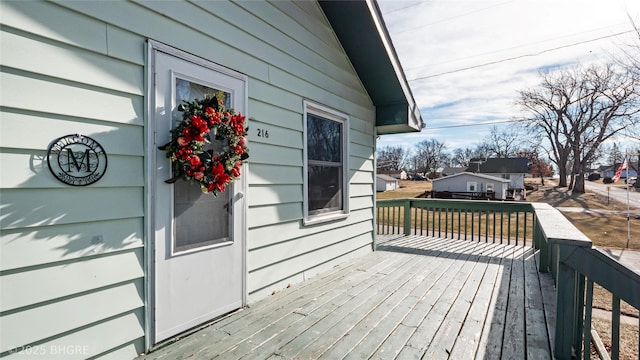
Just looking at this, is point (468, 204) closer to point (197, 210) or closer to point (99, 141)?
point (197, 210)

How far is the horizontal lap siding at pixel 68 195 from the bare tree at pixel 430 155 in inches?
2496

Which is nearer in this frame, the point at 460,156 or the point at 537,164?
the point at 537,164

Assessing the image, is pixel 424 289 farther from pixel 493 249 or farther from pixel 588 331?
pixel 493 249

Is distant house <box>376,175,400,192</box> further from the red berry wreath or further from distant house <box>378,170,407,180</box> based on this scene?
the red berry wreath

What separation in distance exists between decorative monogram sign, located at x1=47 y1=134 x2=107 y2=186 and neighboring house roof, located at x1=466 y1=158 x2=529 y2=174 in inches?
1563

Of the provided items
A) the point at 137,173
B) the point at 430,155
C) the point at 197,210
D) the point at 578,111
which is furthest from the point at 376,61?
the point at 430,155

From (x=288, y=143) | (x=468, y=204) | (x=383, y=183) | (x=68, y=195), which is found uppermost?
→ (x=288, y=143)

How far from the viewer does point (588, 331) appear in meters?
1.81

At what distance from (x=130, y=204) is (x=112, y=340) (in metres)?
0.81

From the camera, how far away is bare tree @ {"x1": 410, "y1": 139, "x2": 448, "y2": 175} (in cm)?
6191

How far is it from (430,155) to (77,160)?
214 feet

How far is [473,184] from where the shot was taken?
2708cm

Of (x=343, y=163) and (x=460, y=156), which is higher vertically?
(x=460, y=156)

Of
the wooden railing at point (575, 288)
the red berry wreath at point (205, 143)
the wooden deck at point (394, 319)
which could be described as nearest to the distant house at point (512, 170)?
the wooden deck at point (394, 319)
